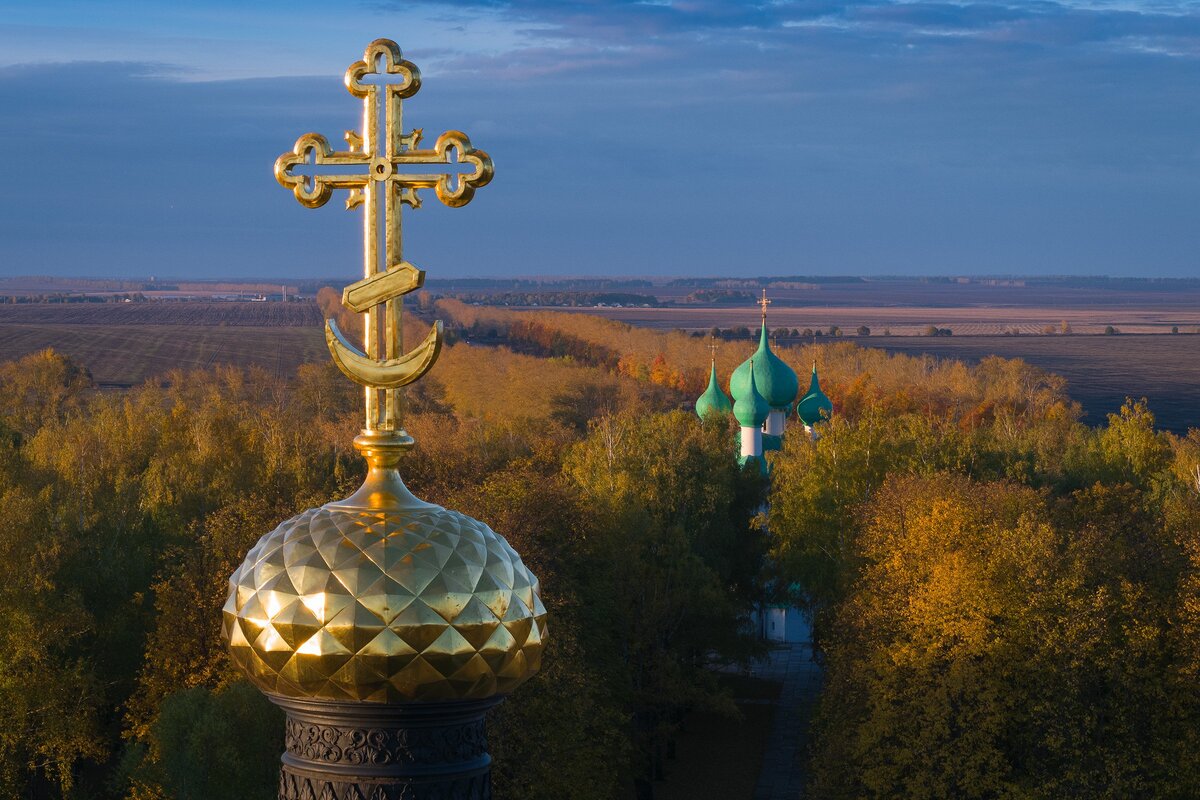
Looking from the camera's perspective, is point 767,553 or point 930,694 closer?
point 930,694

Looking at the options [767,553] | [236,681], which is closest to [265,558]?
[236,681]

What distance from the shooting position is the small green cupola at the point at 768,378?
233 feet

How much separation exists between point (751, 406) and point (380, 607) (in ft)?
201

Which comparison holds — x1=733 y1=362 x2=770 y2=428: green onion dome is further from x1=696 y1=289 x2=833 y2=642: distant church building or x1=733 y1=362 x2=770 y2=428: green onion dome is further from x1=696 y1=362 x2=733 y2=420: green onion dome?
x1=696 y1=362 x2=733 y2=420: green onion dome

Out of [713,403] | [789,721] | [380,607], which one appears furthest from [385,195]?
[713,403]

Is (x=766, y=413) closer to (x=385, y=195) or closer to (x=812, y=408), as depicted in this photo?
(x=812, y=408)

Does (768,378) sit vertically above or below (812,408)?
above

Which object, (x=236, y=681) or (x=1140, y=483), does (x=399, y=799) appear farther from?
(x=1140, y=483)

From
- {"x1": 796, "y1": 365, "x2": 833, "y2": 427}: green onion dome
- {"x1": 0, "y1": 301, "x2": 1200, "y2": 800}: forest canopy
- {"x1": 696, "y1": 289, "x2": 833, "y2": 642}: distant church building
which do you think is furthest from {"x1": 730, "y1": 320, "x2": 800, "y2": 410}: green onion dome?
{"x1": 0, "y1": 301, "x2": 1200, "y2": 800}: forest canopy

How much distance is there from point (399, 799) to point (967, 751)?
93.4ft

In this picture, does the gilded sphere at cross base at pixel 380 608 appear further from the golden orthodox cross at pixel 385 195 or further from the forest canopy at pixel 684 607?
the forest canopy at pixel 684 607

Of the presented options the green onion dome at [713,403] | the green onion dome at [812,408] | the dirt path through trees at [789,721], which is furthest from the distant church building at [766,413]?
the green onion dome at [713,403]

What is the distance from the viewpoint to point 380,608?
8930 millimetres

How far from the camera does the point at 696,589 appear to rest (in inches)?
1922
